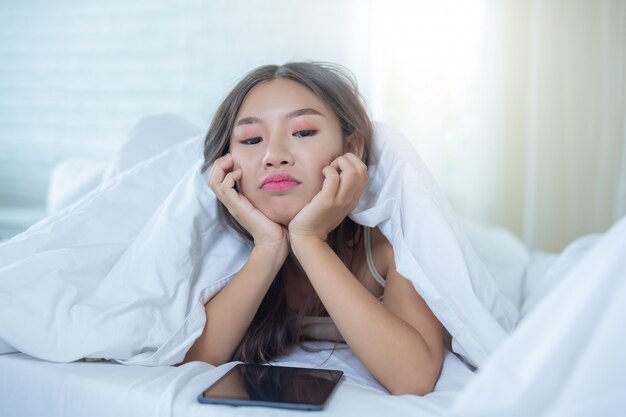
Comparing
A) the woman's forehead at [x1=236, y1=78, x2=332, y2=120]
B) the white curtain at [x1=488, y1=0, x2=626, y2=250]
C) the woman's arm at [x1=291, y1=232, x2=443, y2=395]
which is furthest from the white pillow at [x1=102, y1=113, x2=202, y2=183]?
the white curtain at [x1=488, y1=0, x2=626, y2=250]

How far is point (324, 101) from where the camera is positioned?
107 centimetres

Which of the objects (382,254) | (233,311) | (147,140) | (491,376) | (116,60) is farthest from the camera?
(116,60)

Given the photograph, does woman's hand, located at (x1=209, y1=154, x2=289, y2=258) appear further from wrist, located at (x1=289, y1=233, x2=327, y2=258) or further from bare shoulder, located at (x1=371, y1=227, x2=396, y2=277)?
bare shoulder, located at (x1=371, y1=227, x2=396, y2=277)

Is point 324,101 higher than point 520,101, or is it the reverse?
point 324,101

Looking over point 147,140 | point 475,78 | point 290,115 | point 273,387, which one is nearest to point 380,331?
point 273,387

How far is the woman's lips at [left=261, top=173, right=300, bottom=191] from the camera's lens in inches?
37.5

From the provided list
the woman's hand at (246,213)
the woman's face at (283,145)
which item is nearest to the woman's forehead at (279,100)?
the woman's face at (283,145)

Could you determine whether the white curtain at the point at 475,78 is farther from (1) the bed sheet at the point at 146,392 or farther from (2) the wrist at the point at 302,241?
(1) the bed sheet at the point at 146,392

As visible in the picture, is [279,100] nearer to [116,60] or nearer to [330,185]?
[330,185]

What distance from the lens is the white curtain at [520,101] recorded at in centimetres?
243

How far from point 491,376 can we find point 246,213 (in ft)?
1.89

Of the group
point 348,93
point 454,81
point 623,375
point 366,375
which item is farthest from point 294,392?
point 454,81

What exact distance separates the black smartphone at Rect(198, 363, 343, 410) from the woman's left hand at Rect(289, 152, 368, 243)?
0.23 meters

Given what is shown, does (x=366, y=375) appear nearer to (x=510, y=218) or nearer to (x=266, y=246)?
(x=266, y=246)
